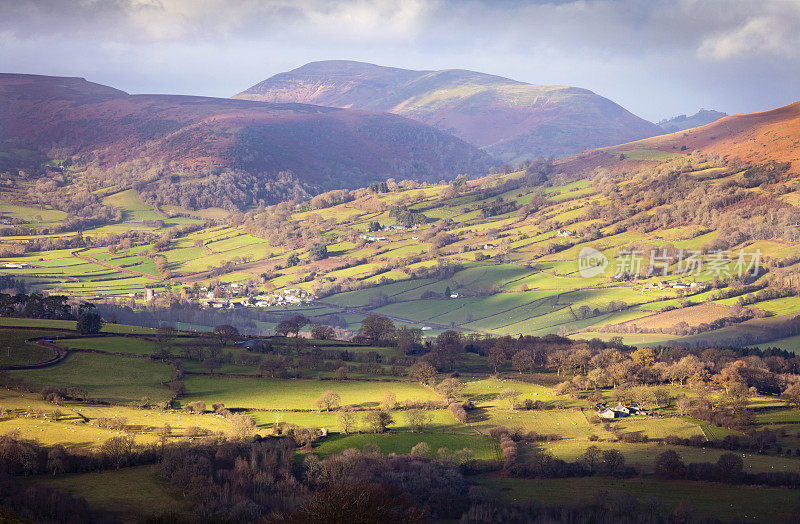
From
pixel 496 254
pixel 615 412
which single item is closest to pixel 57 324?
pixel 615 412

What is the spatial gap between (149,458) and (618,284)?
65.4 meters

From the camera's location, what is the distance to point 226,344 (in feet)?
186

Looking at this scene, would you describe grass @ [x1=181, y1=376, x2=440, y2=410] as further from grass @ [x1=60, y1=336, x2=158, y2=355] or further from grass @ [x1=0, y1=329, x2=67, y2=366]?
grass @ [x1=0, y1=329, x2=67, y2=366]

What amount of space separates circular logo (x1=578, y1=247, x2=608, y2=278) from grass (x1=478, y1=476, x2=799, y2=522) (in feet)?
189

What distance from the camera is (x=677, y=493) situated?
31234 millimetres

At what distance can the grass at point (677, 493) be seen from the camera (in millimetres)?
28891

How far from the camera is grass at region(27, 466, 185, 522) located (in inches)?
1022

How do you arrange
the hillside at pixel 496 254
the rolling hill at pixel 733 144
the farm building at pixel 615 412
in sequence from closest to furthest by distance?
1. the farm building at pixel 615 412
2. the hillside at pixel 496 254
3. the rolling hill at pixel 733 144

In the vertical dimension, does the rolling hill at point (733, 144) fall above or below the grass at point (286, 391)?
above

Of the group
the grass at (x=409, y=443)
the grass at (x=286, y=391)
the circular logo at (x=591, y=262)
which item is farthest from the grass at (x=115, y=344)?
the circular logo at (x=591, y=262)

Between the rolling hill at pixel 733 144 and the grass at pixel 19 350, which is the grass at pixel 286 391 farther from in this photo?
the rolling hill at pixel 733 144

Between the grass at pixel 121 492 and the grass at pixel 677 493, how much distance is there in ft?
47.5

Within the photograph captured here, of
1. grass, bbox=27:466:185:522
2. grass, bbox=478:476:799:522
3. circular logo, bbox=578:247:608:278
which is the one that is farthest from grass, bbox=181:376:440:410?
circular logo, bbox=578:247:608:278

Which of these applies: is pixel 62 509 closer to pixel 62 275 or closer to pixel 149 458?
pixel 149 458
